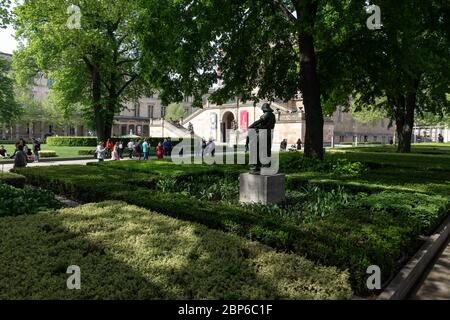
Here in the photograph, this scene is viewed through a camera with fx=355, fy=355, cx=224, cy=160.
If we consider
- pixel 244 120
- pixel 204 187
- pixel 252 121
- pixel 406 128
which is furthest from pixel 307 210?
pixel 244 120

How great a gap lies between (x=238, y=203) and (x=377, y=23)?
8865 millimetres

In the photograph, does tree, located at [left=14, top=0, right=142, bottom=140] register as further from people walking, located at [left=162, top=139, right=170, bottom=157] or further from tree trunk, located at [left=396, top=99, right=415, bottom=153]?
tree trunk, located at [left=396, top=99, right=415, bottom=153]

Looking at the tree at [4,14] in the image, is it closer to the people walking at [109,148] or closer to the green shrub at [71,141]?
the people walking at [109,148]

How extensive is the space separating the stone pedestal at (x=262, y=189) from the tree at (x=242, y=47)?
5.94 metres

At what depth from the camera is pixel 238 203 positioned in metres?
10.6

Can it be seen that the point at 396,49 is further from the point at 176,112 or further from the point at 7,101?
the point at 176,112

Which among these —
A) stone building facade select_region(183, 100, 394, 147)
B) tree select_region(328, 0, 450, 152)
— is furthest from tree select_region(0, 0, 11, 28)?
stone building facade select_region(183, 100, 394, 147)

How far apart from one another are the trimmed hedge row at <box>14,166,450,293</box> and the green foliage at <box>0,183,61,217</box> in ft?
3.99

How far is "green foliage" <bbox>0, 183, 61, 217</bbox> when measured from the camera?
869 centimetres

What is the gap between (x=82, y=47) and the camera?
25469 mm

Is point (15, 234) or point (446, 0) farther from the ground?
point (446, 0)

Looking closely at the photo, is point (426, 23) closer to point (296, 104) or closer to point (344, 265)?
point (344, 265)

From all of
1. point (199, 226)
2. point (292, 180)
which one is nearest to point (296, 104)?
point (292, 180)

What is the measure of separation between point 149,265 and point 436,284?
482 centimetres
